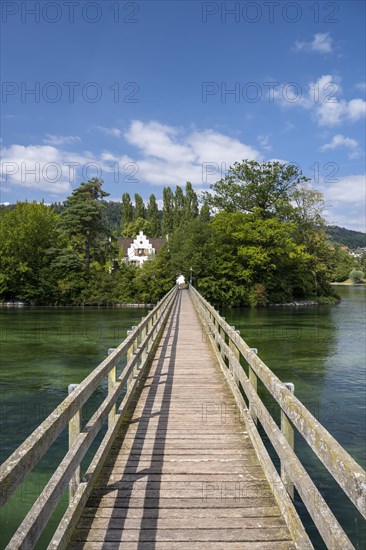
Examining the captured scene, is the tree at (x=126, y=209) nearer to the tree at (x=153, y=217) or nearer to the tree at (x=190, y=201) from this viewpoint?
the tree at (x=153, y=217)

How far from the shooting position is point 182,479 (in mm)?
4242

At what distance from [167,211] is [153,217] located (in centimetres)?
360

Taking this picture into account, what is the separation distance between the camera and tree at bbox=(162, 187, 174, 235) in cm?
9438

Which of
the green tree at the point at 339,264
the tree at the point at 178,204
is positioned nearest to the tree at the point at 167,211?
the tree at the point at 178,204

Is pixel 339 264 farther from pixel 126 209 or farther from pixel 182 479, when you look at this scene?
pixel 182 479

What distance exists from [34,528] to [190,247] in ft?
160

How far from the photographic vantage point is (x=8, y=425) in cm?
1022

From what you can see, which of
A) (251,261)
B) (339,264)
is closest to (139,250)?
(251,261)

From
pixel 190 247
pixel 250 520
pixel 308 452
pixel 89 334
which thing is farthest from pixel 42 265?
pixel 250 520

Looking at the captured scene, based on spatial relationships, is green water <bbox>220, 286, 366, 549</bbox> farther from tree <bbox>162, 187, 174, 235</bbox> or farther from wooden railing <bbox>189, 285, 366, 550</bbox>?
tree <bbox>162, 187, 174, 235</bbox>

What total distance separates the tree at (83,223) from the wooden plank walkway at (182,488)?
48.3m

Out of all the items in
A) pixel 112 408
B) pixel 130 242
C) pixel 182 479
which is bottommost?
pixel 182 479

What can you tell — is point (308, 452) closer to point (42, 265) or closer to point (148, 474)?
point (148, 474)

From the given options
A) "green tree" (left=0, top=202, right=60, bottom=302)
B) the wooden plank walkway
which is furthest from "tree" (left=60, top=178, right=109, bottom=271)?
the wooden plank walkway
